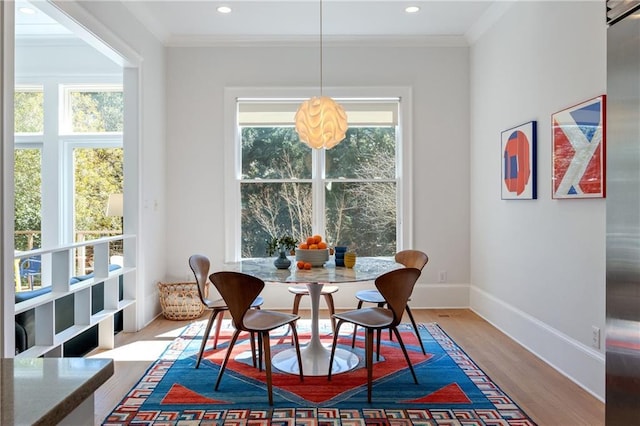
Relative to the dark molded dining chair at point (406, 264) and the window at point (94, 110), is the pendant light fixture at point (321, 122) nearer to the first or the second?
the dark molded dining chair at point (406, 264)

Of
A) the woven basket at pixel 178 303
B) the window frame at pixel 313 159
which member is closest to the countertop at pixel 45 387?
the woven basket at pixel 178 303

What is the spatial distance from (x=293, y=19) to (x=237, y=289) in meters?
3.08

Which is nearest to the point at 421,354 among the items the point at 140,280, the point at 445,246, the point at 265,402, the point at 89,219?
the point at 265,402

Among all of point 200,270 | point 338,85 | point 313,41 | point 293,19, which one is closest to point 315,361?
point 200,270

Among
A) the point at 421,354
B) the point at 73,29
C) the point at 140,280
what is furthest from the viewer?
the point at 140,280

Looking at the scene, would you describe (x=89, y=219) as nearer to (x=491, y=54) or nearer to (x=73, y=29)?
(x=73, y=29)

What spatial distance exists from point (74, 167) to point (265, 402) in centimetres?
443

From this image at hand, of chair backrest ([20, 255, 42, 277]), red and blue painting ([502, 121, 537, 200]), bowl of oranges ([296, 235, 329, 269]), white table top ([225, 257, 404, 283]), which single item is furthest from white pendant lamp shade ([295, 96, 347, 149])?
chair backrest ([20, 255, 42, 277])

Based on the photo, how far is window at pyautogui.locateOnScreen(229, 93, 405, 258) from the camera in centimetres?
518

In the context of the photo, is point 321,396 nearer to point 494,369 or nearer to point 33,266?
point 494,369

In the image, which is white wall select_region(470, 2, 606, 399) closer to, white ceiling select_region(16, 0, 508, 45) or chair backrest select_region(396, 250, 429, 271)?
white ceiling select_region(16, 0, 508, 45)

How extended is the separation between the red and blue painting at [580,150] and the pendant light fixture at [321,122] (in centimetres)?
160

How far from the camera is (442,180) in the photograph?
5.15 metres

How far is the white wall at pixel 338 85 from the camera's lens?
16.7 ft
